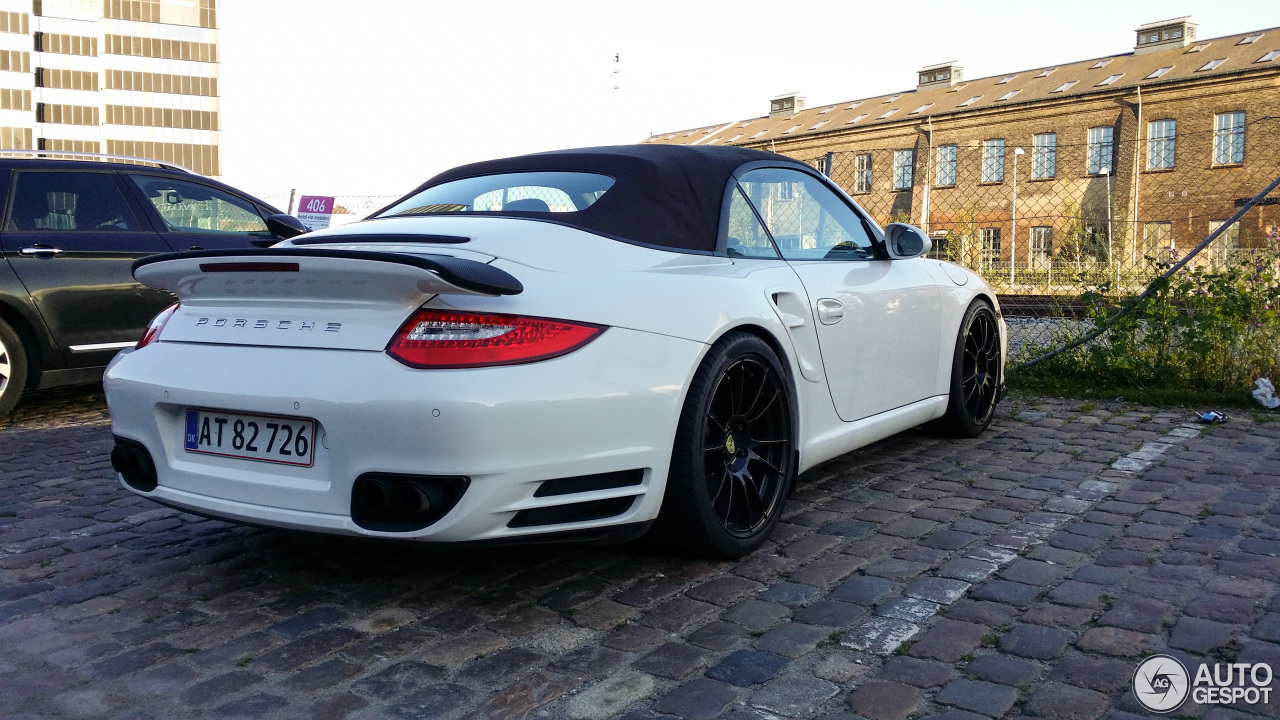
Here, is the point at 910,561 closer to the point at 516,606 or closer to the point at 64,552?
the point at 516,606

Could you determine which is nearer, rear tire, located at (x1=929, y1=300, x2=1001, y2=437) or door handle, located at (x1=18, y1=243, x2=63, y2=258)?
rear tire, located at (x1=929, y1=300, x2=1001, y2=437)

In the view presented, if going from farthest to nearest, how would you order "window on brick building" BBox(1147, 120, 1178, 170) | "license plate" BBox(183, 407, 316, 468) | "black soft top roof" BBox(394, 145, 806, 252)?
"window on brick building" BBox(1147, 120, 1178, 170), "black soft top roof" BBox(394, 145, 806, 252), "license plate" BBox(183, 407, 316, 468)

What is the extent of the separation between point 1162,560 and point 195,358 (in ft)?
10.2

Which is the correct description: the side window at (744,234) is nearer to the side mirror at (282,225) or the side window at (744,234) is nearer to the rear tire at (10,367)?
the side mirror at (282,225)

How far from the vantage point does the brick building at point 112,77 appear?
3164 inches

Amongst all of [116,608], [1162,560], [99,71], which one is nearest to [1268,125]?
[1162,560]

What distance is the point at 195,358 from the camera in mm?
2928

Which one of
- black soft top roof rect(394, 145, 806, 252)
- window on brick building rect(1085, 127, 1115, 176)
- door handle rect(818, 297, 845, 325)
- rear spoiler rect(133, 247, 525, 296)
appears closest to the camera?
rear spoiler rect(133, 247, 525, 296)

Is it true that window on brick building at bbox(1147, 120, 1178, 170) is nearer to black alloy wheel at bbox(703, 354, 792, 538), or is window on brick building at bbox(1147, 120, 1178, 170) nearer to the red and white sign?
the red and white sign

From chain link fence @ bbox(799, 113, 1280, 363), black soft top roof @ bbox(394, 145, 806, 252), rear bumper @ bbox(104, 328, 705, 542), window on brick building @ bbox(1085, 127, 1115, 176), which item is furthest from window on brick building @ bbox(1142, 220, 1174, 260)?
window on brick building @ bbox(1085, 127, 1115, 176)

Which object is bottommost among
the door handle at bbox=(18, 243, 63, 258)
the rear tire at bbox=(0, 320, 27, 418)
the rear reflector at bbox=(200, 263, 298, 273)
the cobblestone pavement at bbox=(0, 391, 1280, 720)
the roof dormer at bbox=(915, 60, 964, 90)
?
the cobblestone pavement at bbox=(0, 391, 1280, 720)

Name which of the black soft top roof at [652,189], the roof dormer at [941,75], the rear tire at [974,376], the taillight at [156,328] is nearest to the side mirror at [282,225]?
the black soft top roof at [652,189]

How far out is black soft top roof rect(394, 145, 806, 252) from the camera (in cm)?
330

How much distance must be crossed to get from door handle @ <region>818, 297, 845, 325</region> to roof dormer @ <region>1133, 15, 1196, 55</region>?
137 feet
